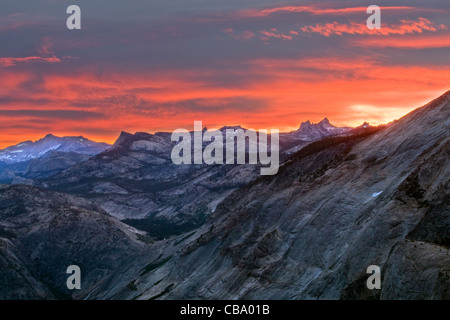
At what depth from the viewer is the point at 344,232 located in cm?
6662

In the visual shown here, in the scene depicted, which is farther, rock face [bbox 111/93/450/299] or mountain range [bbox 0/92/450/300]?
mountain range [bbox 0/92/450/300]

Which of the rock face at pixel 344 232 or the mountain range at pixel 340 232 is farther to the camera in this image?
the mountain range at pixel 340 232

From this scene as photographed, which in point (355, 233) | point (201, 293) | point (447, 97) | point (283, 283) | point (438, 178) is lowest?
point (201, 293)

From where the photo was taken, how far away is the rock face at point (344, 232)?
46.2 meters

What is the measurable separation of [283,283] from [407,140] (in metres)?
25.6

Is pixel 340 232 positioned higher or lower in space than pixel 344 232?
lower

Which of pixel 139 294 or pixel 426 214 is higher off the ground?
pixel 426 214

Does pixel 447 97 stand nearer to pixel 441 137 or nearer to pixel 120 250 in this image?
pixel 441 137

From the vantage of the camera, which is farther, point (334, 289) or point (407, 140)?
point (407, 140)

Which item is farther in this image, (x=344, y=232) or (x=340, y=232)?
(x=340, y=232)

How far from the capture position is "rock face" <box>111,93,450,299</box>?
151 ft
